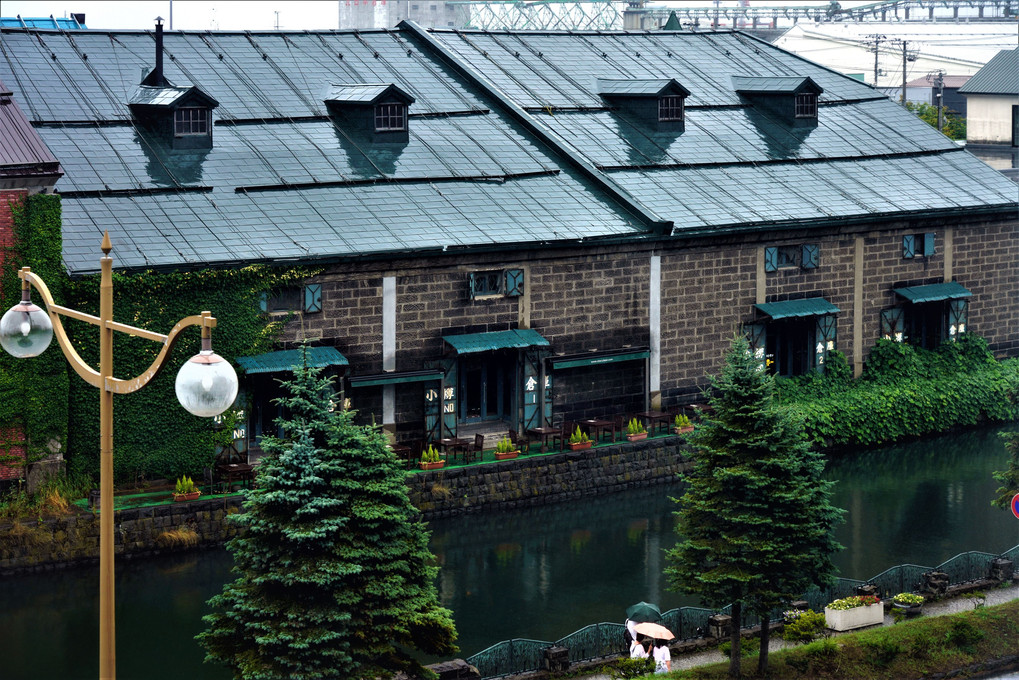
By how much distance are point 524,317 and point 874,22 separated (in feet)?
344

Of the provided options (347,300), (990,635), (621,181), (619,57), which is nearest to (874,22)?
(619,57)

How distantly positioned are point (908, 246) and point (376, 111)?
59.9 ft

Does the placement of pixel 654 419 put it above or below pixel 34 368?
below

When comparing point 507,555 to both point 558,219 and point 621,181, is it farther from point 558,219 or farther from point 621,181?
point 621,181

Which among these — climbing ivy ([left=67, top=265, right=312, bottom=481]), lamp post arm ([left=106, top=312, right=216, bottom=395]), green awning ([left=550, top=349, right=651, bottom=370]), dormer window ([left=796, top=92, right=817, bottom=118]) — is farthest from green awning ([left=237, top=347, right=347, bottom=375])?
dormer window ([left=796, top=92, right=817, bottom=118])

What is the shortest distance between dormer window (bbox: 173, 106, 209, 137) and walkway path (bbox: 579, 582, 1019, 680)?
21.8 meters

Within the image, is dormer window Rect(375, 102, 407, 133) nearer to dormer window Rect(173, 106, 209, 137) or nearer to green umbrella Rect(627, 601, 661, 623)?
dormer window Rect(173, 106, 209, 137)

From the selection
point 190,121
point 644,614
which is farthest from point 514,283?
point 644,614

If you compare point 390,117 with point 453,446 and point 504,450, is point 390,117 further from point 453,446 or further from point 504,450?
point 504,450

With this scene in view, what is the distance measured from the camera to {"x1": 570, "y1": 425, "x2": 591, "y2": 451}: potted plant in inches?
1699

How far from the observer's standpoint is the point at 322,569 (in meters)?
24.1

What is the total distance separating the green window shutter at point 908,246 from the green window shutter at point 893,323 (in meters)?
1.76

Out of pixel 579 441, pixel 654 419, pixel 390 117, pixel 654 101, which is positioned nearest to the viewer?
pixel 579 441

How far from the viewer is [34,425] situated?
3681 centimetres
